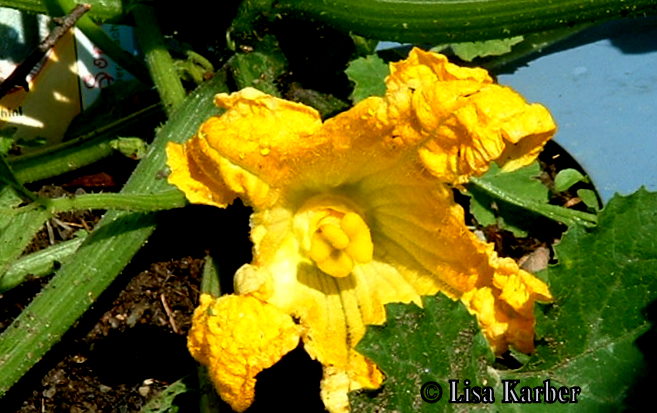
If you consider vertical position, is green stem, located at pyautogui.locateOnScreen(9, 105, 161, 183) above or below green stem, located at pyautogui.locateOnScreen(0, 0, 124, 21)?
below

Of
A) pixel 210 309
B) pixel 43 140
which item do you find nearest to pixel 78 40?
pixel 43 140

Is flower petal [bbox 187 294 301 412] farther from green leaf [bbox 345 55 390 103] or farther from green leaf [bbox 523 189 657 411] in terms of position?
green leaf [bbox 345 55 390 103]

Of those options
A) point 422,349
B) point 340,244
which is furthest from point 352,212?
point 422,349

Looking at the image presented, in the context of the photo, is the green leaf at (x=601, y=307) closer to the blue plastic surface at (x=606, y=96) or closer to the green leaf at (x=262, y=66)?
the blue plastic surface at (x=606, y=96)

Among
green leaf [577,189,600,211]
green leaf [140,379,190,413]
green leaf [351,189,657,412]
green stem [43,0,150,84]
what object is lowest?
green leaf [140,379,190,413]

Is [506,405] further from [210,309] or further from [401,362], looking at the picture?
[210,309]

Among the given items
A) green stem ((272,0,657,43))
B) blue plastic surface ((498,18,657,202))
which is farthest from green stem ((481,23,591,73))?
green stem ((272,0,657,43))

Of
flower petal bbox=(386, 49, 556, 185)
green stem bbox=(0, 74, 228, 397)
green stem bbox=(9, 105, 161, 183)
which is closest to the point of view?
flower petal bbox=(386, 49, 556, 185)
